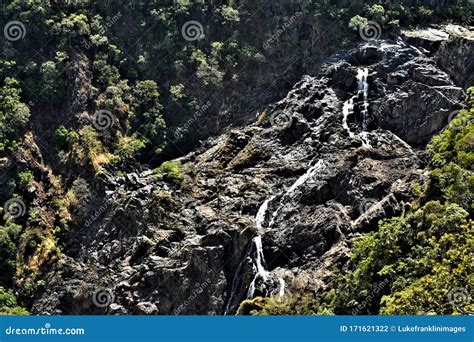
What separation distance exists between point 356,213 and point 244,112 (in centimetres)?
1576

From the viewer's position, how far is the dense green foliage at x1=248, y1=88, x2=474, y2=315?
45250mm

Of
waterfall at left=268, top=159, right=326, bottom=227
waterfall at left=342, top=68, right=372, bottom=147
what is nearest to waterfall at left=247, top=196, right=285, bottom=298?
waterfall at left=268, top=159, right=326, bottom=227

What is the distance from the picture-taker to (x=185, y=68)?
7175 cm

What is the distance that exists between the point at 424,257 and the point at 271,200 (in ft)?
45.0

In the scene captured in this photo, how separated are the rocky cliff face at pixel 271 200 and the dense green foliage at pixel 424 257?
2080mm

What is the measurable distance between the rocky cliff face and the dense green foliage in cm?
208

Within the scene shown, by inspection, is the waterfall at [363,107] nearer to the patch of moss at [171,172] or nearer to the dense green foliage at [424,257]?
the dense green foliage at [424,257]

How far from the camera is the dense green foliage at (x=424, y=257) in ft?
148

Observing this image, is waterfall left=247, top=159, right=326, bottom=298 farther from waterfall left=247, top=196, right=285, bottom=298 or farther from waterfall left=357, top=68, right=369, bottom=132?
waterfall left=357, top=68, right=369, bottom=132

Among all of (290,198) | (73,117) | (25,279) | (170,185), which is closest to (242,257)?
(290,198)

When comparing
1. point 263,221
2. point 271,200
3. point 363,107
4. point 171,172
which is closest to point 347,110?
point 363,107

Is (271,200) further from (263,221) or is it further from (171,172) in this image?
(171,172)

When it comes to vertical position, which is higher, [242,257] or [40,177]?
[40,177]

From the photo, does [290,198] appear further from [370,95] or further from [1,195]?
[1,195]
